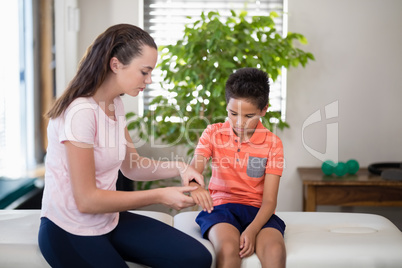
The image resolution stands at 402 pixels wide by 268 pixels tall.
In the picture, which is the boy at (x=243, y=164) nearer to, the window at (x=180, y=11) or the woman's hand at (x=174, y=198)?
the woman's hand at (x=174, y=198)

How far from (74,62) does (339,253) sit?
7.04 feet

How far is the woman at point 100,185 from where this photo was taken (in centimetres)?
130

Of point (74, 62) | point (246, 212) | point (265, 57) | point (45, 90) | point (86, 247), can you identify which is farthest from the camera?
point (74, 62)

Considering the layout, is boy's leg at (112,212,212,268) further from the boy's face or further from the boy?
the boy's face

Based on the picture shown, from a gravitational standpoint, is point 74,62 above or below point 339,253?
above

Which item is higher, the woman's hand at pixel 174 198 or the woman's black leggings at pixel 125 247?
the woman's hand at pixel 174 198

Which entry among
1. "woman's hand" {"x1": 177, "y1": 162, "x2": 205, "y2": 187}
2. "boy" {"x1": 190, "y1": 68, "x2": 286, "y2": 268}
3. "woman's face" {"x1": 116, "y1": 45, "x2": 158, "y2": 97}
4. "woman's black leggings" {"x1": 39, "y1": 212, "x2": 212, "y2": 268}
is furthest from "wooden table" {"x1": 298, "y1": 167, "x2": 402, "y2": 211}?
"woman's face" {"x1": 116, "y1": 45, "x2": 158, "y2": 97}

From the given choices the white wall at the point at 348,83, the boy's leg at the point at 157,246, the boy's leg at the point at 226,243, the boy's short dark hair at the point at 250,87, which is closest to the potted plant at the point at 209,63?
the white wall at the point at 348,83

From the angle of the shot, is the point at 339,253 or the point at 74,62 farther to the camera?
the point at 74,62

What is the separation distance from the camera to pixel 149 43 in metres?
1.41

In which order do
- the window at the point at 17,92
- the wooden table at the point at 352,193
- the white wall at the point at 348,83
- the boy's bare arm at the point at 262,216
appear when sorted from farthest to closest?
1. the white wall at the point at 348,83
2. the wooden table at the point at 352,193
3. the window at the point at 17,92
4. the boy's bare arm at the point at 262,216

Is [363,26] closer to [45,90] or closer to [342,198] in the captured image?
[342,198]

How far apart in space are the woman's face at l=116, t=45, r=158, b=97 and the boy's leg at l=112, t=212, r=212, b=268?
1.38 feet

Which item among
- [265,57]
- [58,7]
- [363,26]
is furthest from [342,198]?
[58,7]
